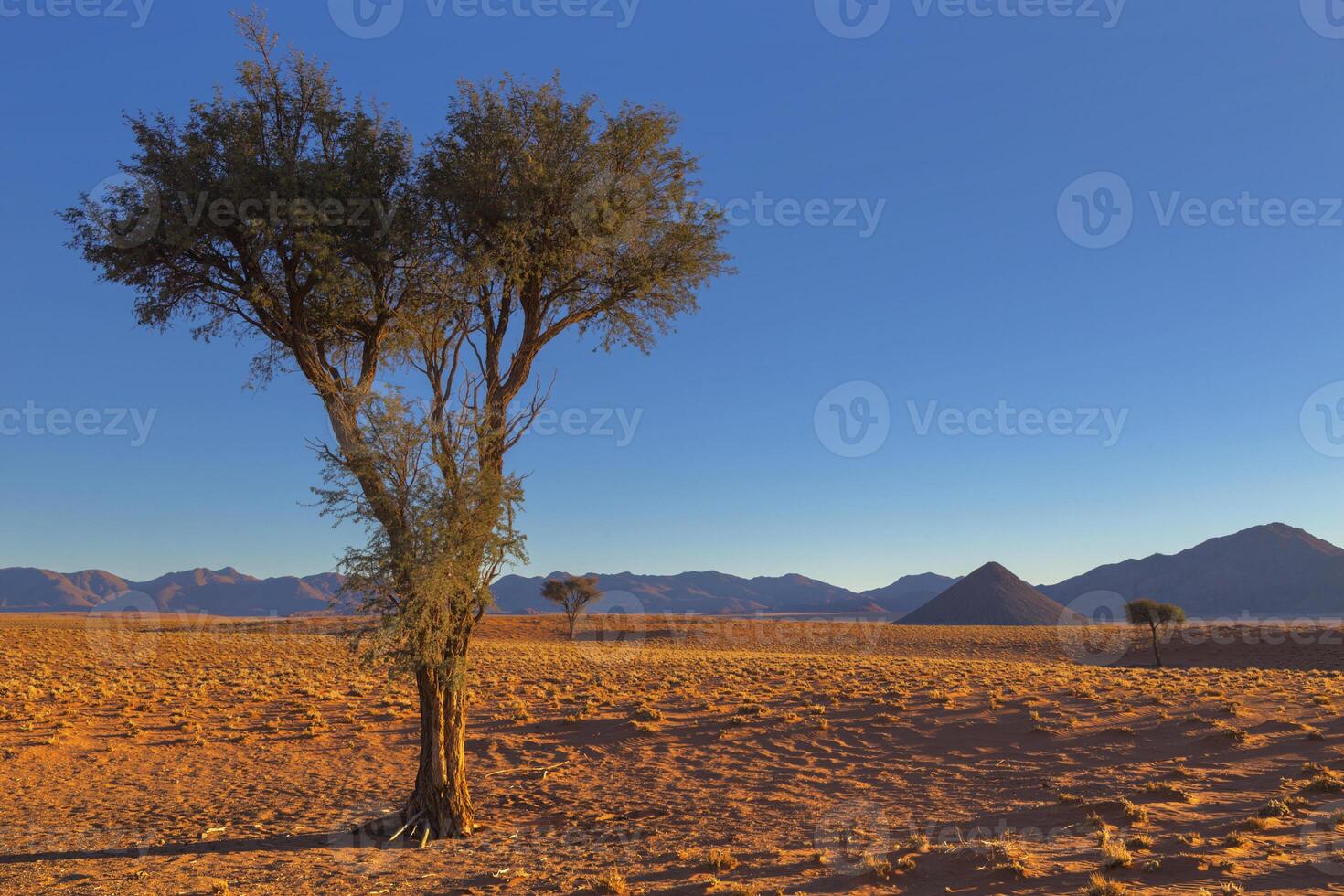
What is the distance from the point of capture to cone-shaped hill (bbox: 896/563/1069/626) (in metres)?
138

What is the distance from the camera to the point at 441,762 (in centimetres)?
1220

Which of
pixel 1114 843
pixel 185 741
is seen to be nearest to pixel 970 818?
pixel 1114 843

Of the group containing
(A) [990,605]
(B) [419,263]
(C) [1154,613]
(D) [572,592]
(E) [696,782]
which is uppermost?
(B) [419,263]

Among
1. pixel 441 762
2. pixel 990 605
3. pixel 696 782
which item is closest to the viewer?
pixel 441 762

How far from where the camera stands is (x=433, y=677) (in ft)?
39.0

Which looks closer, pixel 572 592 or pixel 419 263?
pixel 419 263

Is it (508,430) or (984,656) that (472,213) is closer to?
(508,430)

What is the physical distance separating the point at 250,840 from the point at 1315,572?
224 metres

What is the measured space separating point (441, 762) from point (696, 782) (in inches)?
248

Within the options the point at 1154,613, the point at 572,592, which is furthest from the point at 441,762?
the point at 572,592

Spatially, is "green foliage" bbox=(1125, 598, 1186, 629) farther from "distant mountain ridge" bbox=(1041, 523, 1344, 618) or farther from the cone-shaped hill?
"distant mountain ridge" bbox=(1041, 523, 1344, 618)

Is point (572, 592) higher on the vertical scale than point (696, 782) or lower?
higher

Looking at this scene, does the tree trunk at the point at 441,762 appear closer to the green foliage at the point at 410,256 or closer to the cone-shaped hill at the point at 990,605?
the green foliage at the point at 410,256

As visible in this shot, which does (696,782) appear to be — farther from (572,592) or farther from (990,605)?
(990,605)
